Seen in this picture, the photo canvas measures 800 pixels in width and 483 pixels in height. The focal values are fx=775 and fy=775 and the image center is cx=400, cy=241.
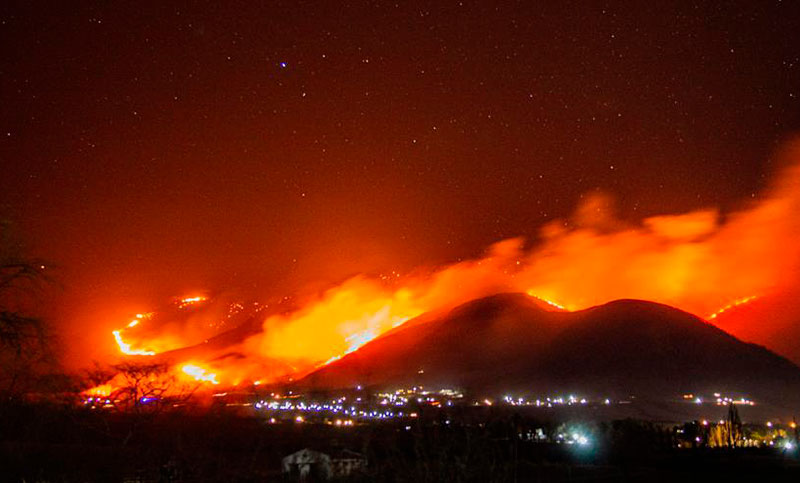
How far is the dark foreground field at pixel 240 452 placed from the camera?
2431 cm

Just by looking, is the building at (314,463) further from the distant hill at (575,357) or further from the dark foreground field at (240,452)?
the distant hill at (575,357)

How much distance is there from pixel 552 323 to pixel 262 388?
68215 mm

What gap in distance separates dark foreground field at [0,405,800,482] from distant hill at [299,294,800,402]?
66153 millimetres

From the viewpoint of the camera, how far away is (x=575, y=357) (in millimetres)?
129375

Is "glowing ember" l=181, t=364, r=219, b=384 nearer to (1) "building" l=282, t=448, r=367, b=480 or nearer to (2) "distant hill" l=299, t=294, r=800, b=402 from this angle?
(2) "distant hill" l=299, t=294, r=800, b=402

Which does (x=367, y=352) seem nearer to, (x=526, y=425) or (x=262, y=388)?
(x=262, y=388)

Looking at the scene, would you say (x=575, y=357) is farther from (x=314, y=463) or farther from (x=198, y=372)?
(x=314, y=463)

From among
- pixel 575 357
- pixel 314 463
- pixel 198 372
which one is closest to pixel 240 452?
pixel 314 463

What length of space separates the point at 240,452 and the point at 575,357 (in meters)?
97.7

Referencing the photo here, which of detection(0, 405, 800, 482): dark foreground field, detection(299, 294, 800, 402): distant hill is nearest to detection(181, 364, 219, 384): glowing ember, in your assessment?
detection(299, 294, 800, 402): distant hill

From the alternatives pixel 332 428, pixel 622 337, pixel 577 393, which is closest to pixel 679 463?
pixel 332 428

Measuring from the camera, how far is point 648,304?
15588 centimetres

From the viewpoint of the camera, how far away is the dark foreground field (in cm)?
2431

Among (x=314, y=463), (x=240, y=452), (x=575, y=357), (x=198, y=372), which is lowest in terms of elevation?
(x=314, y=463)
